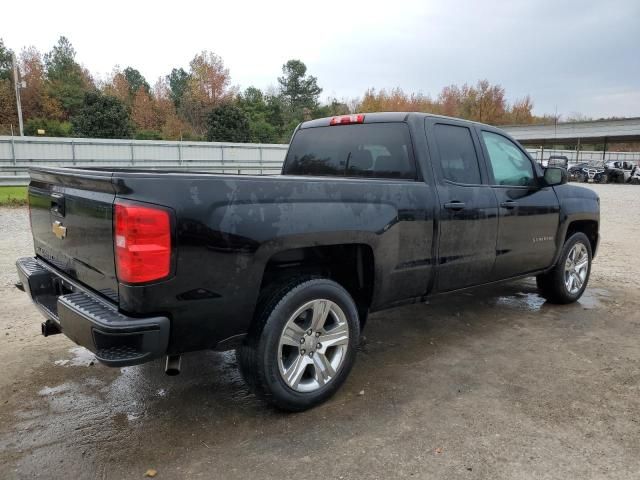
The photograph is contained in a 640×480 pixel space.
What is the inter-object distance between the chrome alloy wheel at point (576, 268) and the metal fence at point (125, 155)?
11.5 metres

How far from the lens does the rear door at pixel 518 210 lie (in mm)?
4504

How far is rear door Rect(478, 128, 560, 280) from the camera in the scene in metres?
4.50

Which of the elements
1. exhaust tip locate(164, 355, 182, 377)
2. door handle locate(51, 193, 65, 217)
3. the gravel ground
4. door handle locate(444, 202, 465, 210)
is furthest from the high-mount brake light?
exhaust tip locate(164, 355, 182, 377)

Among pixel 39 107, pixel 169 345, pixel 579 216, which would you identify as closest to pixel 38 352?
pixel 169 345

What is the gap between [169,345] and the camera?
261cm

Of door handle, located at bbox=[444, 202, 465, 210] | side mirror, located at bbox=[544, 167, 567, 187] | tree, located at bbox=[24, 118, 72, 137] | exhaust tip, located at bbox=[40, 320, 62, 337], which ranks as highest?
tree, located at bbox=[24, 118, 72, 137]

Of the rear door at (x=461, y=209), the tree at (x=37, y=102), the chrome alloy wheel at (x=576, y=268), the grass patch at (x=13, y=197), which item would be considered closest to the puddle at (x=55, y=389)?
the rear door at (x=461, y=209)

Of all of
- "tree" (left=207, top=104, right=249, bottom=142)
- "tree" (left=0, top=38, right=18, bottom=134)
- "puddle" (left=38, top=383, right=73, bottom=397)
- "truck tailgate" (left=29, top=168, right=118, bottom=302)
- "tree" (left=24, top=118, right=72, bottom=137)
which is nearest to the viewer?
"truck tailgate" (left=29, top=168, right=118, bottom=302)

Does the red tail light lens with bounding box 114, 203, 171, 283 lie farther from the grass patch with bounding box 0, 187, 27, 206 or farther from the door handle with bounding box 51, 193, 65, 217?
the grass patch with bounding box 0, 187, 27, 206

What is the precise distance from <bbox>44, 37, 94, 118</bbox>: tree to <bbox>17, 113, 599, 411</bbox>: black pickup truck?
1866 inches

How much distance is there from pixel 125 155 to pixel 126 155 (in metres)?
0.05

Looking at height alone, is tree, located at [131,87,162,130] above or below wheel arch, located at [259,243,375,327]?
above

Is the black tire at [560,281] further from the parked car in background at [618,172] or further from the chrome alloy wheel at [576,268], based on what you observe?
the parked car in background at [618,172]

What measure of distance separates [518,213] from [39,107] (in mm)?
57669
